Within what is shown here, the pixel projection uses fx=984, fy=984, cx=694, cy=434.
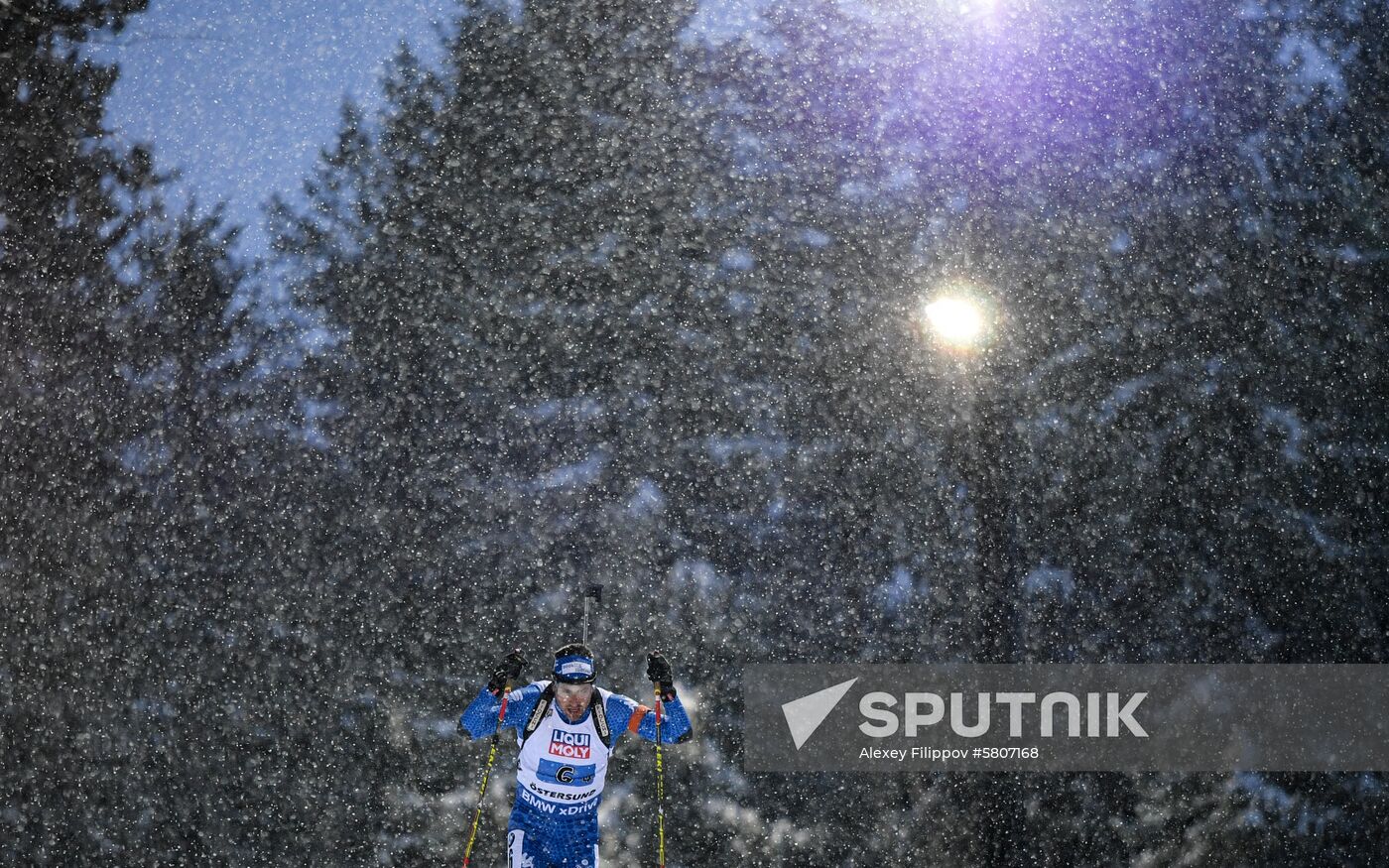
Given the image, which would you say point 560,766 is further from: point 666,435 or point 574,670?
point 666,435

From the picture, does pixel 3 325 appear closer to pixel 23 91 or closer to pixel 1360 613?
pixel 23 91

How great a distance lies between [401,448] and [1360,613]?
25.3 ft

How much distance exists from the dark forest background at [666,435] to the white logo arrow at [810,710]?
2.00ft

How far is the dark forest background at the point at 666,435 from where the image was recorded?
285 inches

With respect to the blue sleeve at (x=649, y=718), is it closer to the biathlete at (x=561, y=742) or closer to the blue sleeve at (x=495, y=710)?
the biathlete at (x=561, y=742)

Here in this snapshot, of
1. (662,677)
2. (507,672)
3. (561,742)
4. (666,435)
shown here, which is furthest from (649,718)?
(666,435)

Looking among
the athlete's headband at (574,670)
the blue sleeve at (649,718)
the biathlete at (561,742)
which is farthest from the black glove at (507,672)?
the blue sleeve at (649,718)

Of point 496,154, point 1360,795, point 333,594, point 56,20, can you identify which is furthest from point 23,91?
point 1360,795

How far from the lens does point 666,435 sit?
812 cm

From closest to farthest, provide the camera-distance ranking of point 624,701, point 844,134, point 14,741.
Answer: point 624,701
point 14,741
point 844,134

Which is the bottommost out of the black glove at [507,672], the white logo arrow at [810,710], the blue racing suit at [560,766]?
the blue racing suit at [560,766]

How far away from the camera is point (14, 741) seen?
268 inches

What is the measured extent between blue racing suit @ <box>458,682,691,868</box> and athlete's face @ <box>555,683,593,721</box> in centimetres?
3

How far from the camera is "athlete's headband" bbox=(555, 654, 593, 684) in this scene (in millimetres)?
3301
